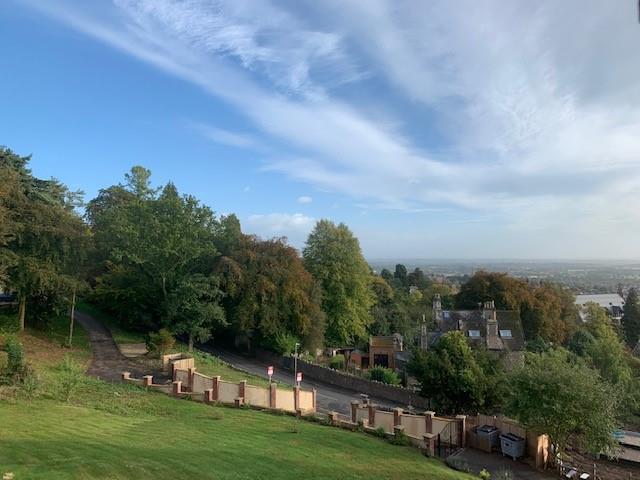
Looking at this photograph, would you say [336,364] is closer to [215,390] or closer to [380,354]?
[380,354]

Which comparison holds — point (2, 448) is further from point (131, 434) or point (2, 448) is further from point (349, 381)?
point (349, 381)

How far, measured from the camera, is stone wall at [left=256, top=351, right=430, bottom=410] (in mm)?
28250

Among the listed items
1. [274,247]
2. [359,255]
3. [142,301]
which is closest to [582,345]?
[359,255]

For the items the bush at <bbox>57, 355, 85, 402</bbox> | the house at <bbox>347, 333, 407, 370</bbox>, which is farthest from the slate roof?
the bush at <bbox>57, 355, 85, 402</bbox>

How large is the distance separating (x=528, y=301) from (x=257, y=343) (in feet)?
90.0

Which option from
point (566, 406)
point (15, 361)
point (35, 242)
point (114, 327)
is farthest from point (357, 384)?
point (35, 242)

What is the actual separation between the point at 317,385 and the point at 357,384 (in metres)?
2.55

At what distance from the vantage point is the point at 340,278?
42656mm

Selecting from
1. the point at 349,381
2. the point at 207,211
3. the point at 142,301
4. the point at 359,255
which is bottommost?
the point at 349,381

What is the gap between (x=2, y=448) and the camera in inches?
402

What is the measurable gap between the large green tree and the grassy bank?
22847 millimetres

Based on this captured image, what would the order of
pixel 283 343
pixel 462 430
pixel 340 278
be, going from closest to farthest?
pixel 462 430 < pixel 283 343 < pixel 340 278

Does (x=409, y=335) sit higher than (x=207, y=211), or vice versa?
(x=207, y=211)

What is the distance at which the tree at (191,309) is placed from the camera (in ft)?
103
